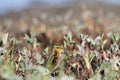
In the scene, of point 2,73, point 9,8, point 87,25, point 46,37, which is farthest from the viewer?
point 9,8

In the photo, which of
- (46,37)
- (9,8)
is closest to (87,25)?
(46,37)

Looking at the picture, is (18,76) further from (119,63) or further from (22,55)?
(119,63)

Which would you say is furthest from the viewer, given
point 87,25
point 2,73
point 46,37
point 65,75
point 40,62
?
point 87,25

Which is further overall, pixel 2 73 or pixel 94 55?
pixel 94 55

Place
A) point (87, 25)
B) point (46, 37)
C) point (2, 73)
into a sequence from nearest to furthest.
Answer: point (2, 73) → point (46, 37) → point (87, 25)

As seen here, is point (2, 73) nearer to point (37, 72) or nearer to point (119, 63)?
point (37, 72)

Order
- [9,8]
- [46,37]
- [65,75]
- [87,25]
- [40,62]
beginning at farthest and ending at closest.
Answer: [9,8], [87,25], [46,37], [40,62], [65,75]

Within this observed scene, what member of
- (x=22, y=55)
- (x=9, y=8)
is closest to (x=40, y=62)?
(x=22, y=55)

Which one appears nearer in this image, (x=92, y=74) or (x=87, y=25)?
(x=92, y=74)

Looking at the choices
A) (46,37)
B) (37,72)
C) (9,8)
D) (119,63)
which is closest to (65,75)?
(37,72)
